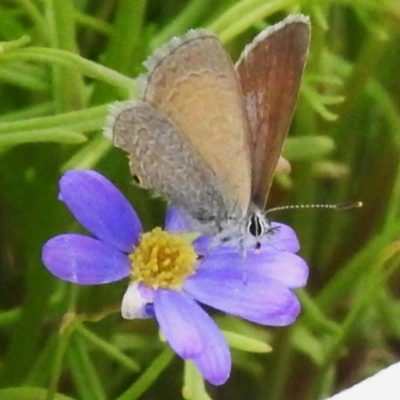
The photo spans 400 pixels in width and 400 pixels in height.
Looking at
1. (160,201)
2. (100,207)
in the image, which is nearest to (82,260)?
(100,207)

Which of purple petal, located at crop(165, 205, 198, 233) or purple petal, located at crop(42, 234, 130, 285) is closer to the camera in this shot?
purple petal, located at crop(42, 234, 130, 285)

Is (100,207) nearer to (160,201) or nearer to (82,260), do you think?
(82,260)

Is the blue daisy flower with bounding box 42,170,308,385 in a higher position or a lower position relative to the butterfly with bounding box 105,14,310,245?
lower

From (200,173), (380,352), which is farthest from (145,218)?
(380,352)

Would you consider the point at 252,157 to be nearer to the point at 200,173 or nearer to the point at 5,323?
the point at 200,173

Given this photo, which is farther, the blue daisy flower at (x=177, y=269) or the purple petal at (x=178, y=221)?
the purple petal at (x=178, y=221)

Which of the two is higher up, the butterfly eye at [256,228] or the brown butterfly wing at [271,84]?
the brown butterfly wing at [271,84]
